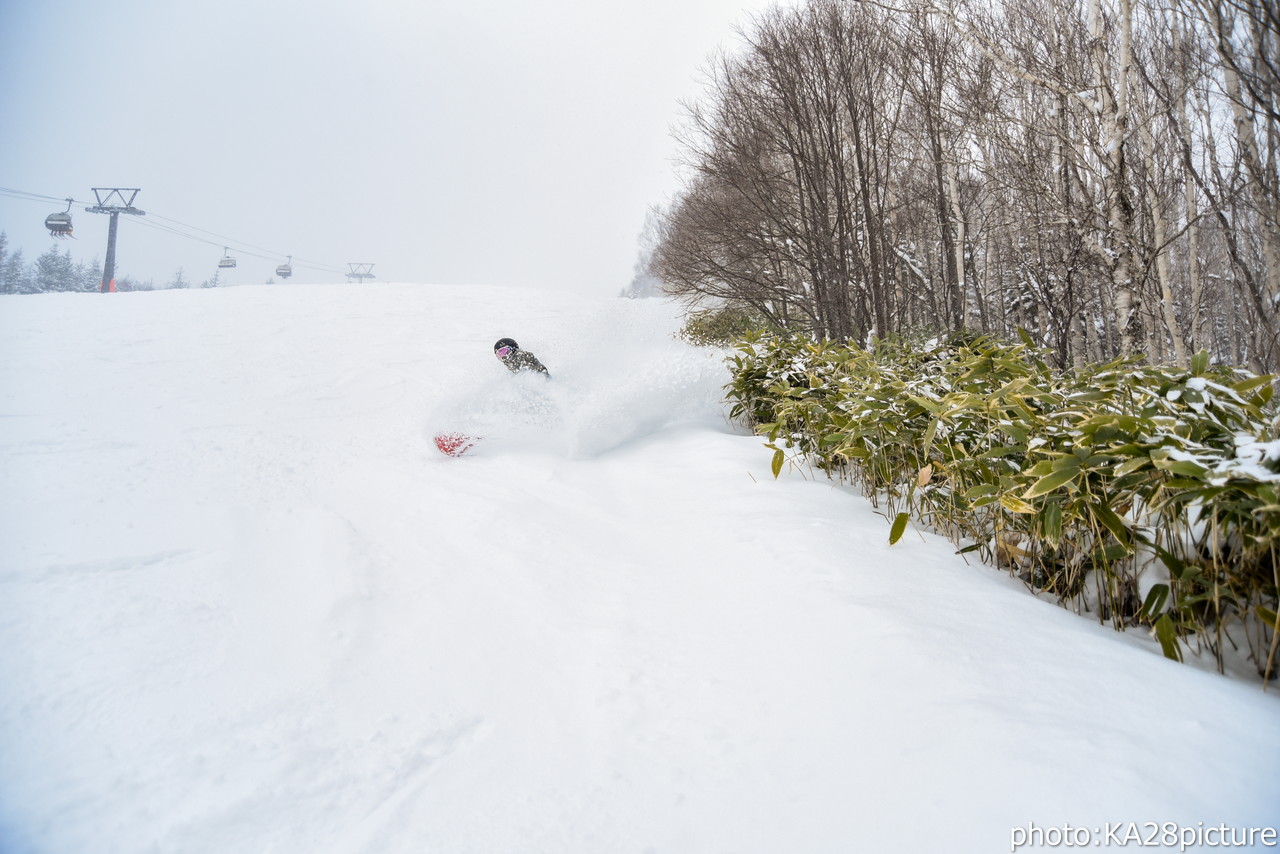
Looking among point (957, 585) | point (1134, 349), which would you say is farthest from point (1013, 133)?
point (957, 585)

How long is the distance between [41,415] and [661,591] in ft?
17.7

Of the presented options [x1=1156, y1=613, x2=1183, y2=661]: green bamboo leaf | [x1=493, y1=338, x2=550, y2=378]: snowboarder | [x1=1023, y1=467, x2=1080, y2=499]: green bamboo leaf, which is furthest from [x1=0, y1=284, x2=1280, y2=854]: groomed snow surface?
[x1=493, y1=338, x2=550, y2=378]: snowboarder

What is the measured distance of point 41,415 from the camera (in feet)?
14.0

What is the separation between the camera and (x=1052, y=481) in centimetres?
139

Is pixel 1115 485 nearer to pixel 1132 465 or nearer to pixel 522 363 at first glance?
pixel 1132 465

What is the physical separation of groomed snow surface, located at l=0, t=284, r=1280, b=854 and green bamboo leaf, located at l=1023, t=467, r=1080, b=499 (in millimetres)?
332

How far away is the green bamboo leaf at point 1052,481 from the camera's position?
138cm

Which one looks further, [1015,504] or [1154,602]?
[1015,504]

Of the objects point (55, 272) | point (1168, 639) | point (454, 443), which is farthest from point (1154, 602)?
point (55, 272)

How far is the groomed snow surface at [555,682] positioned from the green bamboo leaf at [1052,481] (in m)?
0.33

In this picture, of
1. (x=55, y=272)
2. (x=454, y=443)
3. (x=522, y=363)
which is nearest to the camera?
(x=454, y=443)

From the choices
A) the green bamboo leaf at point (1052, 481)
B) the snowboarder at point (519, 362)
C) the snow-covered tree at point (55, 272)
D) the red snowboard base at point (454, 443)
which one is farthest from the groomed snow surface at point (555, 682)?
the snow-covered tree at point (55, 272)

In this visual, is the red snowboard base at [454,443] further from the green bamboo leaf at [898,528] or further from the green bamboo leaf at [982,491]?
the green bamboo leaf at [982,491]

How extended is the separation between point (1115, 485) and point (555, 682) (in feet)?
5.06
